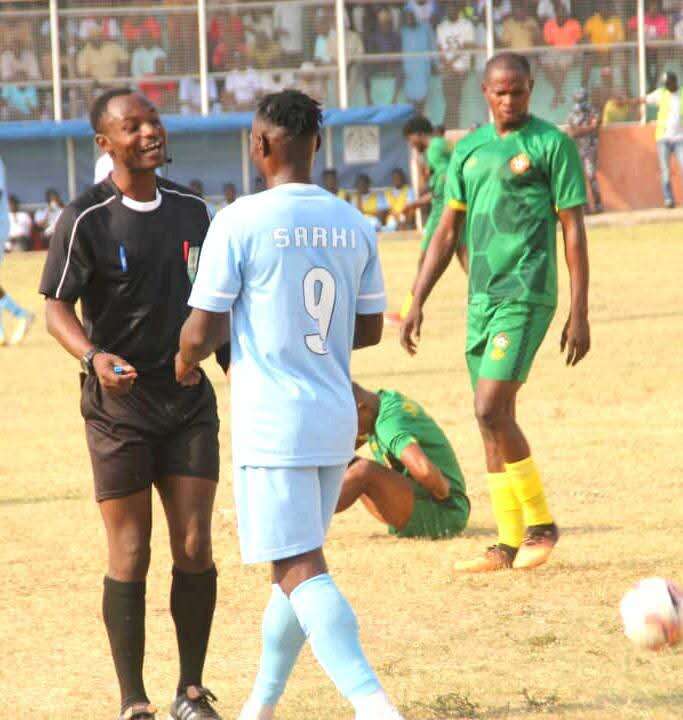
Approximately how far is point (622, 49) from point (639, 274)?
439 inches

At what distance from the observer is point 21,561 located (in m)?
8.00

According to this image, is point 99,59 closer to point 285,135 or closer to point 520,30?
point 520,30

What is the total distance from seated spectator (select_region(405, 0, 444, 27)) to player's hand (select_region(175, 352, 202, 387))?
2817 centimetres

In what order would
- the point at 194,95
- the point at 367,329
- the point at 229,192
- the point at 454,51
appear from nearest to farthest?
the point at 367,329 → the point at 229,192 → the point at 454,51 → the point at 194,95

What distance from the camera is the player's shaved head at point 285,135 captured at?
15.2ft

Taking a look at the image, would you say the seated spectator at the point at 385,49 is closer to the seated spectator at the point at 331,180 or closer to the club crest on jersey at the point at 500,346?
the seated spectator at the point at 331,180

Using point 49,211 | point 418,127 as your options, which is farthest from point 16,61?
point 418,127

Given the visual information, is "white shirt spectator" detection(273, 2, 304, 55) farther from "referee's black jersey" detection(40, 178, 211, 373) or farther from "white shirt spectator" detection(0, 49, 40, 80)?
"referee's black jersey" detection(40, 178, 211, 373)

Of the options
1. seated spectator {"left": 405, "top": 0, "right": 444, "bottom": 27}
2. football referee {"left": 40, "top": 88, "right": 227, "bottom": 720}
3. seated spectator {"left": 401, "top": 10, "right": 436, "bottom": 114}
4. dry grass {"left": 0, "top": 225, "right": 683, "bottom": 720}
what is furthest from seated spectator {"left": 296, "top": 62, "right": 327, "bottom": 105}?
football referee {"left": 40, "top": 88, "right": 227, "bottom": 720}

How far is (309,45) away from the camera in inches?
1286

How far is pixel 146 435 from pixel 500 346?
8.15 ft

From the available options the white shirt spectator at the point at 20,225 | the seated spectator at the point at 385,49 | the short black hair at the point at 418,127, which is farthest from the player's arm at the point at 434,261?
the seated spectator at the point at 385,49

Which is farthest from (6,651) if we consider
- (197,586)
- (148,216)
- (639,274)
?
(639,274)

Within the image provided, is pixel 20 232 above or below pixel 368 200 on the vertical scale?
below
